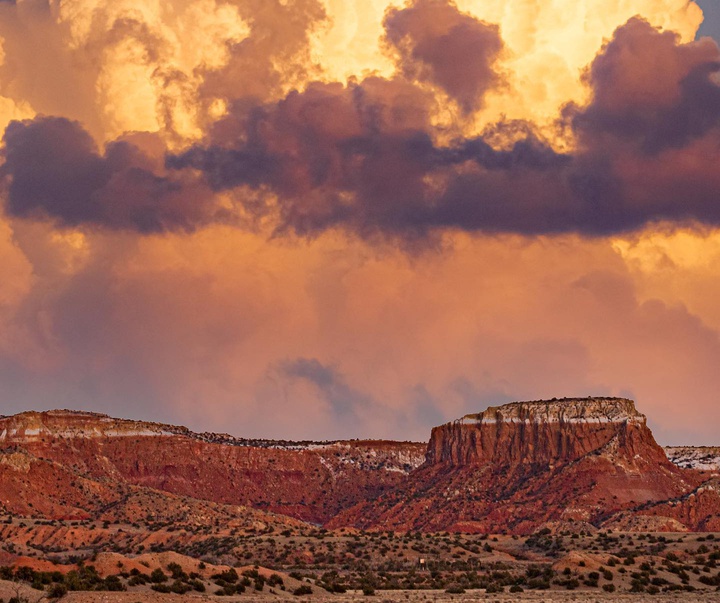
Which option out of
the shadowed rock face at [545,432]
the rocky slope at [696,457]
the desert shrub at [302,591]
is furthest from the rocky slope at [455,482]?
the desert shrub at [302,591]

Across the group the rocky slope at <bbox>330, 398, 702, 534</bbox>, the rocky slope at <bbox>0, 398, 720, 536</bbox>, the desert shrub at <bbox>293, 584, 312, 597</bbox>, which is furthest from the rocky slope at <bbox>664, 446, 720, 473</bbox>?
the desert shrub at <bbox>293, 584, 312, 597</bbox>

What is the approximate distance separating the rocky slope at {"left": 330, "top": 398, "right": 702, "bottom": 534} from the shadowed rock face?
0.48ft

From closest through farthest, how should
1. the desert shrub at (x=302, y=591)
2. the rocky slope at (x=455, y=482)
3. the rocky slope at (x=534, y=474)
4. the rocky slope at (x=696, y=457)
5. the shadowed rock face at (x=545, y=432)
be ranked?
1. the desert shrub at (x=302, y=591)
2. the rocky slope at (x=455, y=482)
3. the rocky slope at (x=534, y=474)
4. the shadowed rock face at (x=545, y=432)
5. the rocky slope at (x=696, y=457)

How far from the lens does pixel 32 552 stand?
352 feet

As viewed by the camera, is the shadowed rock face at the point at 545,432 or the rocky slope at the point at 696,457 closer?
the shadowed rock face at the point at 545,432

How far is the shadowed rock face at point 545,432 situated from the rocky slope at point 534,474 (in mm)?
146

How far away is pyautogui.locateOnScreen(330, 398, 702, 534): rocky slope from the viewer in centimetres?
15338

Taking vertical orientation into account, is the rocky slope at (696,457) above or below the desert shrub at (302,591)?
above

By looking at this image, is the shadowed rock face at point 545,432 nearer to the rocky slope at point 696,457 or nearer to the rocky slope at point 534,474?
the rocky slope at point 534,474

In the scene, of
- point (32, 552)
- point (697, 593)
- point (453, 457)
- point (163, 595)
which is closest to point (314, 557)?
point (32, 552)

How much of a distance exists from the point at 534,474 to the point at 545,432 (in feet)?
27.5

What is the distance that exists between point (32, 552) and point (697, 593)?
59.5m

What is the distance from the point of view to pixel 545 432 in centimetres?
17425

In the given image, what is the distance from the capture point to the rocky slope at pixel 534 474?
503 feet
